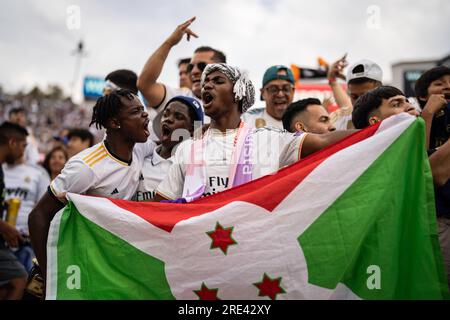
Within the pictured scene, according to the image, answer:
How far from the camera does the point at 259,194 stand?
2979 mm

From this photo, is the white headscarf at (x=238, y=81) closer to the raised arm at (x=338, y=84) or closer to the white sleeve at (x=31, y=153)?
the raised arm at (x=338, y=84)

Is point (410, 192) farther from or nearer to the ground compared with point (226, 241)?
farther from the ground

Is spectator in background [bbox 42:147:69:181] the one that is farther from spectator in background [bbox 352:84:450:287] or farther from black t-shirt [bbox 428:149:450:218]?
black t-shirt [bbox 428:149:450:218]

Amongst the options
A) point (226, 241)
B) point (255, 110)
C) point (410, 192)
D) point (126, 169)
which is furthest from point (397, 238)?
point (255, 110)

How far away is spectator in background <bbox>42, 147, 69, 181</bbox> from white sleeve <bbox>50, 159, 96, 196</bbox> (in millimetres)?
4084

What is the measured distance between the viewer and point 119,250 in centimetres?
313

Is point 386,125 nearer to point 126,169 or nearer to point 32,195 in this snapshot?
point 126,169

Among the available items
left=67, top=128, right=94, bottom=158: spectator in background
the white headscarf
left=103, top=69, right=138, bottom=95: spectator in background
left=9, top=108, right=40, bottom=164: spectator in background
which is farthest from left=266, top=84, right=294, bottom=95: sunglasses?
left=9, top=108, right=40, bottom=164: spectator in background

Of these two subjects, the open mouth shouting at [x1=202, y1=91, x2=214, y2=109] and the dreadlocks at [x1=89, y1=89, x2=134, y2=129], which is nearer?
the open mouth shouting at [x1=202, y1=91, x2=214, y2=109]

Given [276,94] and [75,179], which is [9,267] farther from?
[276,94]

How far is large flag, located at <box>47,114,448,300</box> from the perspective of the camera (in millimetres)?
2691

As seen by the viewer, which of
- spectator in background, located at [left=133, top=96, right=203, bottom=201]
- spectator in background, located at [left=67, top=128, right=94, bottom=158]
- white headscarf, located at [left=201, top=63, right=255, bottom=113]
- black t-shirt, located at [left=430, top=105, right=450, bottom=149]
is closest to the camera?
white headscarf, located at [left=201, top=63, right=255, bottom=113]
